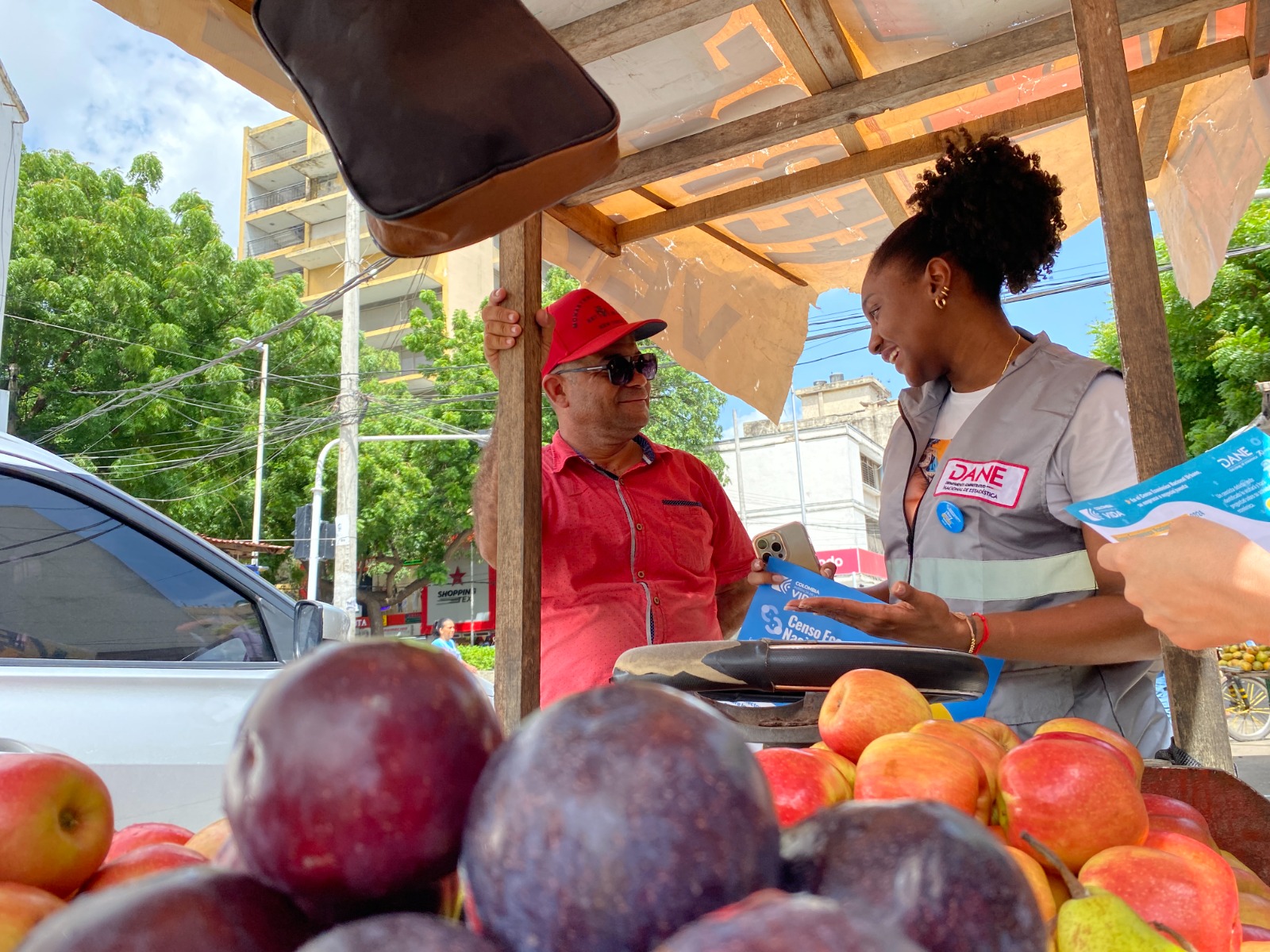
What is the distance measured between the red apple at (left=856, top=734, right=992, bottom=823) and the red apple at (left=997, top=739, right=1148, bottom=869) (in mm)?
46

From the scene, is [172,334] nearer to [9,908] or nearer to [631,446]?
[631,446]

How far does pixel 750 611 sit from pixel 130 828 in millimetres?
1495

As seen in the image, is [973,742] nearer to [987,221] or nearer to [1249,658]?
[987,221]

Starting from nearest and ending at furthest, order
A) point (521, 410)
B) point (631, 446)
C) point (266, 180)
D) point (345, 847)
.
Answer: point (345, 847)
point (521, 410)
point (631, 446)
point (266, 180)

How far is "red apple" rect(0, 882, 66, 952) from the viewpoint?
0.65m

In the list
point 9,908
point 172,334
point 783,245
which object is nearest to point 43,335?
point 172,334

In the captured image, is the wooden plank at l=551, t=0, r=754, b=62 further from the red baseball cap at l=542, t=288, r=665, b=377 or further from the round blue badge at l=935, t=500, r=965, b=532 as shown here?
the round blue badge at l=935, t=500, r=965, b=532

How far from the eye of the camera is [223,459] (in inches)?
790

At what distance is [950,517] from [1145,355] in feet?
2.27

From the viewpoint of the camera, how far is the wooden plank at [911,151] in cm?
300

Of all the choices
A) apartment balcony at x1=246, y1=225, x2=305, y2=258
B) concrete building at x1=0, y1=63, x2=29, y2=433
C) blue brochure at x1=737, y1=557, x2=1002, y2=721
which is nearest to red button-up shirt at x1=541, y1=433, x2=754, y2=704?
blue brochure at x1=737, y1=557, x2=1002, y2=721

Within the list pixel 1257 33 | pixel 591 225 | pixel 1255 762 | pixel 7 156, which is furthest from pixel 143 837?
pixel 1255 762

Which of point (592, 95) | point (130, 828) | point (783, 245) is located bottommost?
point (130, 828)

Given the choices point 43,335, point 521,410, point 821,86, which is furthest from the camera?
point 43,335
